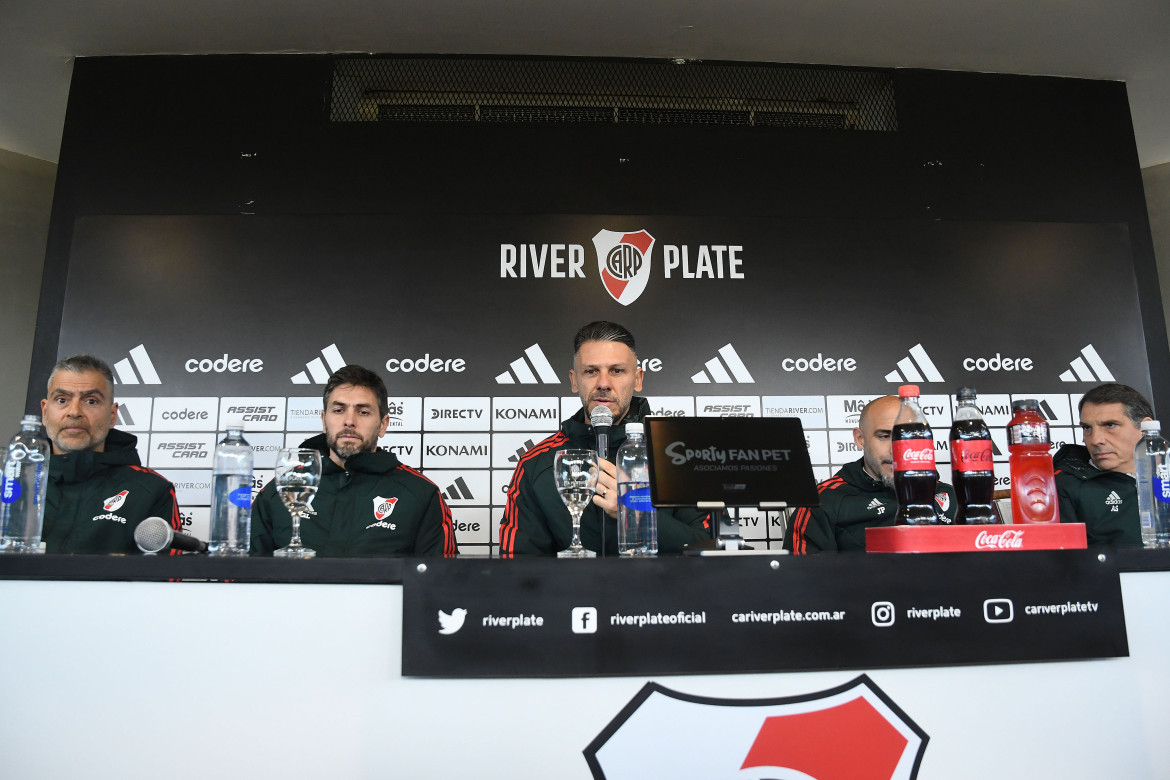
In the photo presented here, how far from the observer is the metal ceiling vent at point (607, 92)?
3.45m

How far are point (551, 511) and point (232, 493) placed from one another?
0.84 metres

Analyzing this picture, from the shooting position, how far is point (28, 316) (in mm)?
4059

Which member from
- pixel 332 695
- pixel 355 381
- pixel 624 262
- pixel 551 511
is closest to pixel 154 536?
pixel 332 695

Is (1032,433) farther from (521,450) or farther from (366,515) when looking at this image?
(521,450)

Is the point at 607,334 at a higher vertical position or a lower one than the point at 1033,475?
higher

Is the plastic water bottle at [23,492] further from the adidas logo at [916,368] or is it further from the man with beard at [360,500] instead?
the adidas logo at [916,368]

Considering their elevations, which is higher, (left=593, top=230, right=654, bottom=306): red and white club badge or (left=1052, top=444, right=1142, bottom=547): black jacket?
(left=593, top=230, right=654, bottom=306): red and white club badge

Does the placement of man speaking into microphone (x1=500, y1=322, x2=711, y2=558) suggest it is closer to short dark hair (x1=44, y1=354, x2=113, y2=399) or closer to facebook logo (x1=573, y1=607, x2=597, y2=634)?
facebook logo (x1=573, y1=607, x2=597, y2=634)

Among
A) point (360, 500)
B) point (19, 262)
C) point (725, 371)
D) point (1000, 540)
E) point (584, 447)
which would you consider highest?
point (19, 262)

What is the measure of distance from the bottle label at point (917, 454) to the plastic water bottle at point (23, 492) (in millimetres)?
1579

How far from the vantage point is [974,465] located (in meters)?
1.37

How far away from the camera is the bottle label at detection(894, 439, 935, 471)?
1.37 metres

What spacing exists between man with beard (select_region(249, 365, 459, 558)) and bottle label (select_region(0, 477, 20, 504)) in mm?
842

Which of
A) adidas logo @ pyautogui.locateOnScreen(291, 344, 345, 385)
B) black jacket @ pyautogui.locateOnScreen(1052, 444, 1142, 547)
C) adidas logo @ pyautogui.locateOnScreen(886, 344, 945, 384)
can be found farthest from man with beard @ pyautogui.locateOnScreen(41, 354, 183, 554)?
black jacket @ pyautogui.locateOnScreen(1052, 444, 1142, 547)
